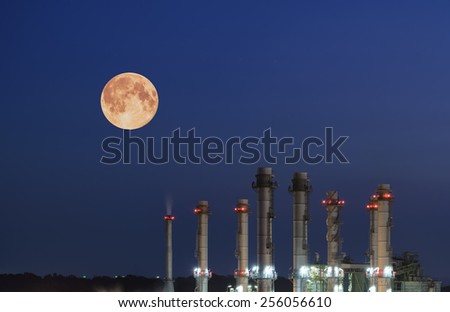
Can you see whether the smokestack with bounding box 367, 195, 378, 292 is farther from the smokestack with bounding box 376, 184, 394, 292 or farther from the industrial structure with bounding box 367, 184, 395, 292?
the smokestack with bounding box 376, 184, 394, 292

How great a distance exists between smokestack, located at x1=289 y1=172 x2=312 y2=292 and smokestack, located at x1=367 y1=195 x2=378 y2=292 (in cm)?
746

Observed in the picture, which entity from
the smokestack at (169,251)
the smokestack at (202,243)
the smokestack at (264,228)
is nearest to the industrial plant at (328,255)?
the smokestack at (264,228)

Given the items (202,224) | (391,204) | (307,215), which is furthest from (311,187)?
(202,224)

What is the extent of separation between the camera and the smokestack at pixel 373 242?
4350 inches

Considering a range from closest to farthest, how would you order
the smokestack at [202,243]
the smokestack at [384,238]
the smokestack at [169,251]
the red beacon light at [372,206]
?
the smokestack at [384,238], the red beacon light at [372,206], the smokestack at [202,243], the smokestack at [169,251]

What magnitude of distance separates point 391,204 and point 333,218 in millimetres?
7462

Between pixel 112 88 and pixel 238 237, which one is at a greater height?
pixel 112 88

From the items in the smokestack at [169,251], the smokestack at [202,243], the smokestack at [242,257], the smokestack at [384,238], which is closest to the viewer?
the smokestack at [384,238]

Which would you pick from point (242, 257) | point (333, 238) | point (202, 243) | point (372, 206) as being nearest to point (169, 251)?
point (202, 243)

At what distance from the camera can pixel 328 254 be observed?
114 m

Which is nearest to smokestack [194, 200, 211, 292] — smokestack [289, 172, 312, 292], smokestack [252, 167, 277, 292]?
smokestack [252, 167, 277, 292]

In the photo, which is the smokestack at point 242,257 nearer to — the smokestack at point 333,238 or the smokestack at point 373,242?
the smokestack at point 333,238

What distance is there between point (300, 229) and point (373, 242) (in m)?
8.69
